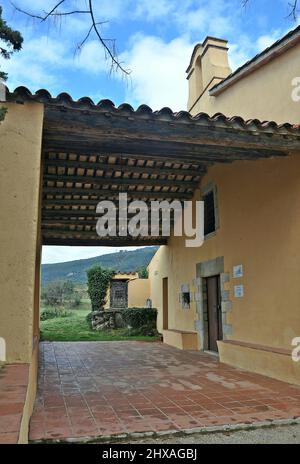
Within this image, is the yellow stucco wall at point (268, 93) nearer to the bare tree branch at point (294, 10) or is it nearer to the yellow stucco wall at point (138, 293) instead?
the bare tree branch at point (294, 10)

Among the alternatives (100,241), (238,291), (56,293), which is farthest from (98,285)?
(238,291)

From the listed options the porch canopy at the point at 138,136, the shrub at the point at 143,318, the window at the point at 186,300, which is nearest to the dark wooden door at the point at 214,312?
the window at the point at 186,300

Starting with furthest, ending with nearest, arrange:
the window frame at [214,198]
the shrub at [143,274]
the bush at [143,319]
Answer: the shrub at [143,274] < the bush at [143,319] < the window frame at [214,198]

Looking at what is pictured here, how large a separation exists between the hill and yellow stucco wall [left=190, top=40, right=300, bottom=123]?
84.5ft

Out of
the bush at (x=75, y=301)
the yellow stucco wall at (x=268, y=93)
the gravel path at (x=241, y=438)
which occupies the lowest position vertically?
the gravel path at (x=241, y=438)

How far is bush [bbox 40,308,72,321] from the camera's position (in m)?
22.9

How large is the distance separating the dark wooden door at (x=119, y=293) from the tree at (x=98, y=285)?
112 centimetres

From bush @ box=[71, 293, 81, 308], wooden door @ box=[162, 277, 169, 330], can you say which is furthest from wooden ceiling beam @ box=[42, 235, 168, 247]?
bush @ box=[71, 293, 81, 308]

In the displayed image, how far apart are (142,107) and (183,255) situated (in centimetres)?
672

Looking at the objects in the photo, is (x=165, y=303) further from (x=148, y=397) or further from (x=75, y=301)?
(x=75, y=301)

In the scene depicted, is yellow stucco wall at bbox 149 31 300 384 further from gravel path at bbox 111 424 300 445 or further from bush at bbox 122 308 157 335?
bush at bbox 122 308 157 335

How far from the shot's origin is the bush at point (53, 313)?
902 inches

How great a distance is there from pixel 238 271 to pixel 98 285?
1292 centimetres

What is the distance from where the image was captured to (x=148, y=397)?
4.66 m
